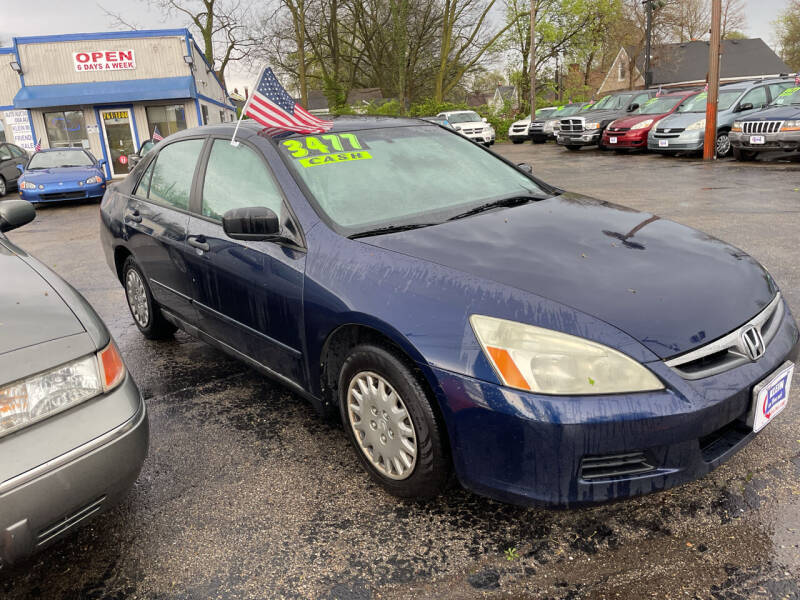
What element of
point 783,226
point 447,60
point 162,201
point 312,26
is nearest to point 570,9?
point 447,60

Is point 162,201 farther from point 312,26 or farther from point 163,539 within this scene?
point 312,26

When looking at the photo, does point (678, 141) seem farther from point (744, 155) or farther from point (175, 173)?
point (175, 173)

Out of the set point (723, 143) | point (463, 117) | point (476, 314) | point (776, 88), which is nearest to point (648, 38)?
point (463, 117)

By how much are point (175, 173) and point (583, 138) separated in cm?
1885

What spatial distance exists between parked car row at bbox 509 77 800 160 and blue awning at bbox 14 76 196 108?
608 inches

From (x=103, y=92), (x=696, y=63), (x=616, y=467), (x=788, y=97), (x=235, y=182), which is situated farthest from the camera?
(x=696, y=63)

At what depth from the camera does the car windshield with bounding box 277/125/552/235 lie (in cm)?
298

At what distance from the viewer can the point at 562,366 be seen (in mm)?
2047

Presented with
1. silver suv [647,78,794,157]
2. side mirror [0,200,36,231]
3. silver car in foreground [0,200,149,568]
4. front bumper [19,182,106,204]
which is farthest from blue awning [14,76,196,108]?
silver car in foreground [0,200,149,568]

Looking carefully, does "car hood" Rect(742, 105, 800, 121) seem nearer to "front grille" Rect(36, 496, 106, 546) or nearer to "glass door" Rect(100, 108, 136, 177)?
"front grille" Rect(36, 496, 106, 546)

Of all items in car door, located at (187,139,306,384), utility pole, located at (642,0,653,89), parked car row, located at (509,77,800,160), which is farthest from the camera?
utility pole, located at (642,0,653,89)

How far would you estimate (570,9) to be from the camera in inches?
1622

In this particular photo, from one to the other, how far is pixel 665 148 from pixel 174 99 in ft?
63.9

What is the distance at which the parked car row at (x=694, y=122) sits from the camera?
13008 mm
